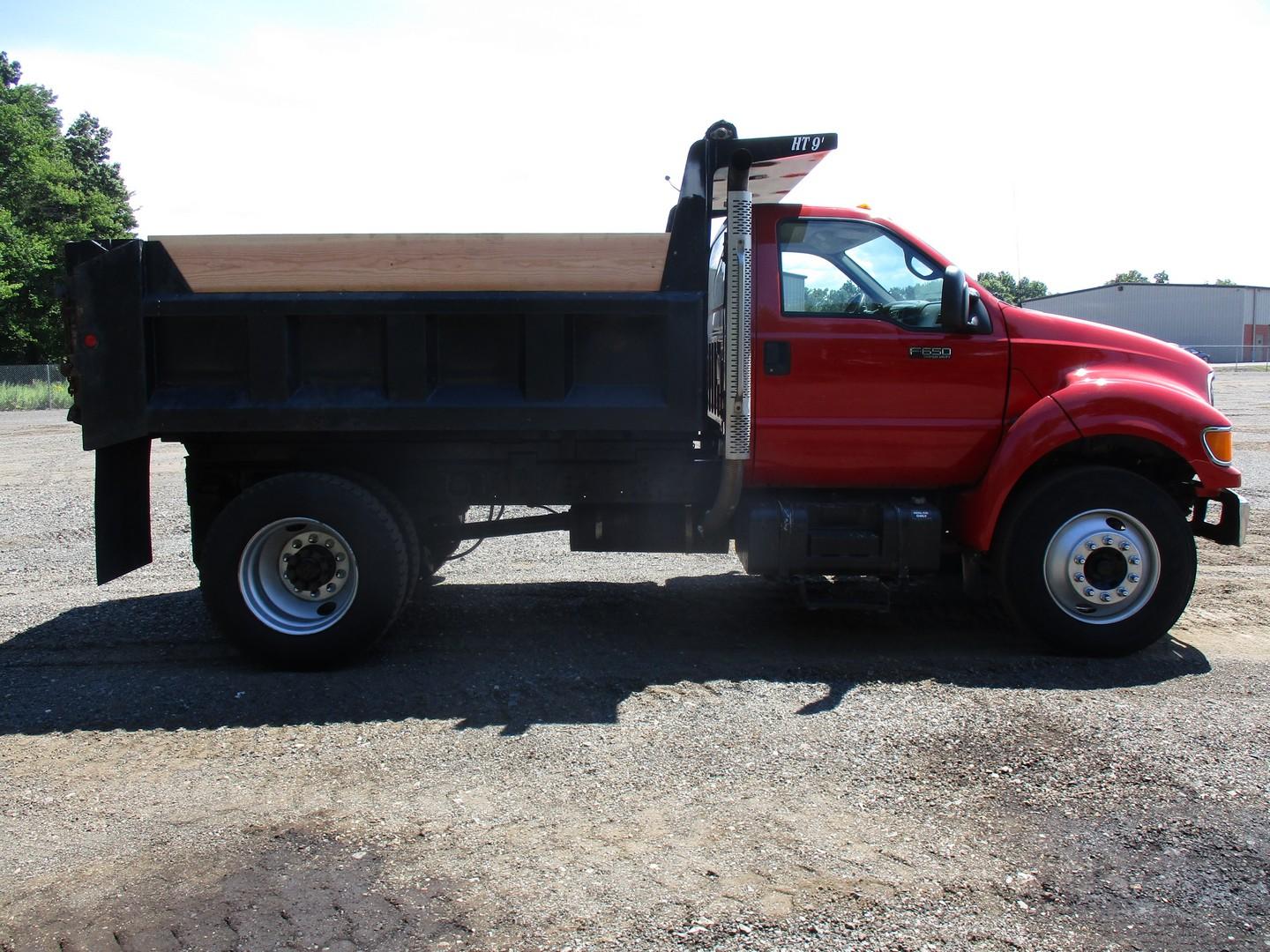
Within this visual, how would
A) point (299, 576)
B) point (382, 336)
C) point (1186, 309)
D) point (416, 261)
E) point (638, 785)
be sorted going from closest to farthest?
1. point (638, 785)
2. point (416, 261)
3. point (382, 336)
4. point (299, 576)
5. point (1186, 309)

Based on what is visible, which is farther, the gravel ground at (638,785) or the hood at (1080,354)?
the hood at (1080,354)

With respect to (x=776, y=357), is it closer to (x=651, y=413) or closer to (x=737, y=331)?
(x=737, y=331)

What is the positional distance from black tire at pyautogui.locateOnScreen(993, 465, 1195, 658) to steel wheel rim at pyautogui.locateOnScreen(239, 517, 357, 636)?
12.5 ft

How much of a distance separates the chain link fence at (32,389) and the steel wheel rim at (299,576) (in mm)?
31240

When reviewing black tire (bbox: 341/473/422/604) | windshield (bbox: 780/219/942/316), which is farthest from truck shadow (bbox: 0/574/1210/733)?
windshield (bbox: 780/219/942/316)

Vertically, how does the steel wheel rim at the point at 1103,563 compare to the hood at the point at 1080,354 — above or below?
below

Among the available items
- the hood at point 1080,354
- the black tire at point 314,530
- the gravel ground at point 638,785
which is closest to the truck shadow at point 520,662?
the gravel ground at point 638,785

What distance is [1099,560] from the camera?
590 cm

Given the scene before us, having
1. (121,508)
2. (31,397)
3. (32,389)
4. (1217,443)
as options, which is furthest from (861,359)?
(32,389)

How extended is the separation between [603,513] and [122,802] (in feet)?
9.78

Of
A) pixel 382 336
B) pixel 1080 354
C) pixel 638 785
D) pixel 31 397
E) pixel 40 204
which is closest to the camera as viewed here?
pixel 638 785

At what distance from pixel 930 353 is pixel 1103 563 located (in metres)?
1.58

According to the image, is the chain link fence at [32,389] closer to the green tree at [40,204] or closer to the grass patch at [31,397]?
the grass patch at [31,397]

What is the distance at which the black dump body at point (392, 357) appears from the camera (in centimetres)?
564
